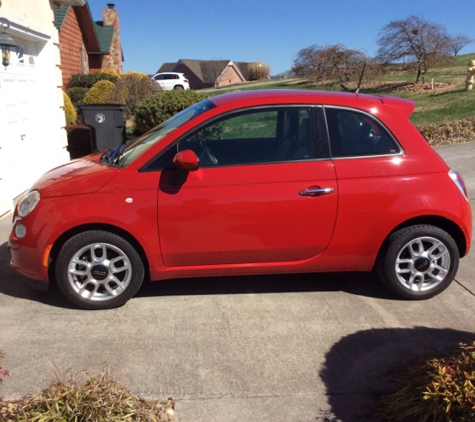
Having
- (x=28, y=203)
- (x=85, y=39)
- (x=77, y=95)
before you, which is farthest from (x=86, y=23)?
(x=28, y=203)

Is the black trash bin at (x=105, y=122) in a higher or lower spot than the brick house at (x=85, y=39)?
lower

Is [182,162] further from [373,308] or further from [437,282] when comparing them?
[437,282]

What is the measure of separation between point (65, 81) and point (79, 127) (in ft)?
31.8

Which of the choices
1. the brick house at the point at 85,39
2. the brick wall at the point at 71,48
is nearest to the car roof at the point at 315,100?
the brick house at the point at 85,39

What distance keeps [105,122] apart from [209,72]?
62386 millimetres

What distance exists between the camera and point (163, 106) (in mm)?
12719

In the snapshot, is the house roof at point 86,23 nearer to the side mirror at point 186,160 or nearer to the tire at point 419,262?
the side mirror at point 186,160

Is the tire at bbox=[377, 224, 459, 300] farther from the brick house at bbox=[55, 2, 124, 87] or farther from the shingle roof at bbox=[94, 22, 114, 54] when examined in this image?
the shingle roof at bbox=[94, 22, 114, 54]

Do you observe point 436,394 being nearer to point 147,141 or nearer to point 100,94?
point 147,141

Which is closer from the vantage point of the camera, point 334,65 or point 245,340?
point 245,340

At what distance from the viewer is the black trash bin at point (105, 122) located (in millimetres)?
10688

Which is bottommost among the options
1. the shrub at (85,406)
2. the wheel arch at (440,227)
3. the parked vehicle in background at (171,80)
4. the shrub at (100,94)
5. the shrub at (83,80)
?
the shrub at (85,406)

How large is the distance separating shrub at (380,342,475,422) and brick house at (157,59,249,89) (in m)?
67.8

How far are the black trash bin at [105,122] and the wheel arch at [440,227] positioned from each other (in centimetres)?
758
